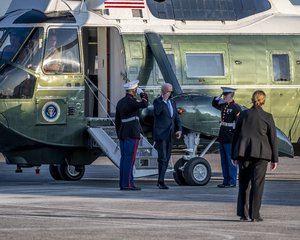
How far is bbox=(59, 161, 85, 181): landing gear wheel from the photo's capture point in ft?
79.6

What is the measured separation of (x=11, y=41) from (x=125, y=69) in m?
2.14

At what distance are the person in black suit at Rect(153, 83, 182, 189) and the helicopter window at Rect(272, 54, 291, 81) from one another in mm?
3314

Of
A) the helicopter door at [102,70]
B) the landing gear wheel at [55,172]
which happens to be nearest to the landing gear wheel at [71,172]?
the landing gear wheel at [55,172]

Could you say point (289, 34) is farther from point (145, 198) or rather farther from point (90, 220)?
point (90, 220)

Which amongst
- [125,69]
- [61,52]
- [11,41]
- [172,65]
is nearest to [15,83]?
[11,41]

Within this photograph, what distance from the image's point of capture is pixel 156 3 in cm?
2366

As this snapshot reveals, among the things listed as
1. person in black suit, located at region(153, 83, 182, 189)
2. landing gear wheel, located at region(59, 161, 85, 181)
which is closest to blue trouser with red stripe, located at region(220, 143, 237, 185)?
person in black suit, located at region(153, 83, 182, 189)

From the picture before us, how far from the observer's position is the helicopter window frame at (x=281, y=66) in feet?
79.5

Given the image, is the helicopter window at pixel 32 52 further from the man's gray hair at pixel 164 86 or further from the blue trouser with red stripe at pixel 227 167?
the blue trouser with red stripe at pixel 227 167

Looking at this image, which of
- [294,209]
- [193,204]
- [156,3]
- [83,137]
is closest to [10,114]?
[83,137]

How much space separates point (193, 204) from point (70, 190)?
10.9ft

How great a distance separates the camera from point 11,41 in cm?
2269

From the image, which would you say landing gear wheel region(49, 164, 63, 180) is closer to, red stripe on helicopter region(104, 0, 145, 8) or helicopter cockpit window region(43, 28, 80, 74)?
helicopter cockpit window region(43, 28, 80, 74)

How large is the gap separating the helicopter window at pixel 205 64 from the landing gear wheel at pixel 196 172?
6.23 feet
